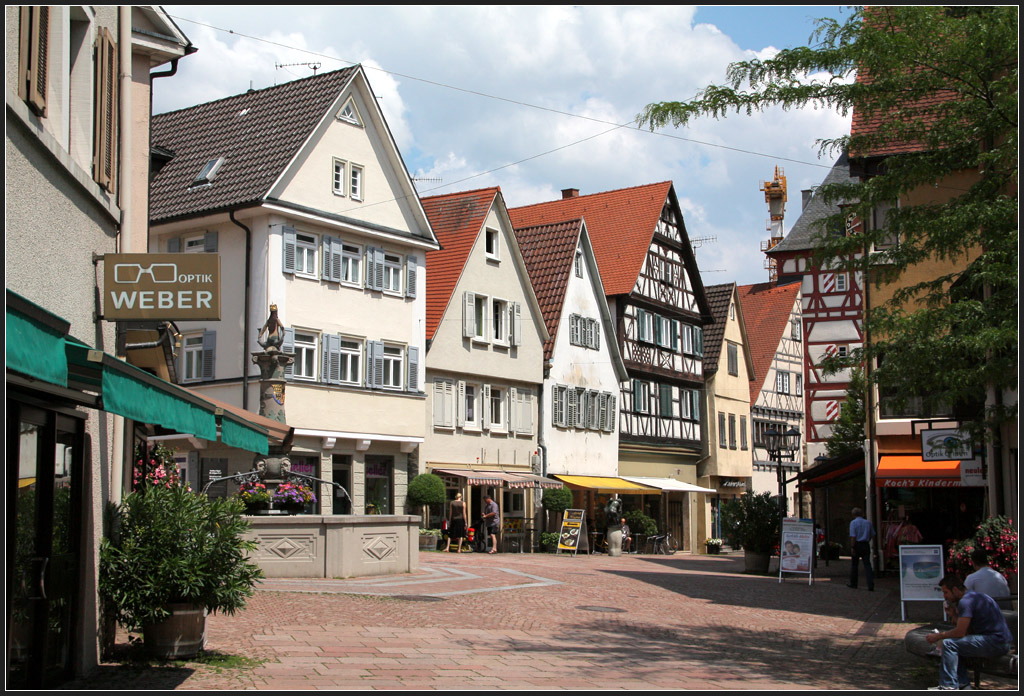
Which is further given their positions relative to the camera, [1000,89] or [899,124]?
[899,124]

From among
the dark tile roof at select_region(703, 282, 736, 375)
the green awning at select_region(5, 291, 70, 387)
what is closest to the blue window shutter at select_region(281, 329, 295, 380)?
the green awning at select_region(5, 291, 70, 387)

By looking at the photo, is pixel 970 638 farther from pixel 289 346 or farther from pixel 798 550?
pixel 289 346

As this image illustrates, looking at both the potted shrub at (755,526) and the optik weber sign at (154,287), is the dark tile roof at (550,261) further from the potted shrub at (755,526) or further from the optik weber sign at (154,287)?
the optik weber sign at (154,287)

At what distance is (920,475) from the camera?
1088 inches

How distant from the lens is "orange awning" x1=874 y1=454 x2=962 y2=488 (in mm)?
27375

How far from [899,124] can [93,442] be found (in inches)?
383

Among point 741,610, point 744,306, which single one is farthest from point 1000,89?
point 744,306

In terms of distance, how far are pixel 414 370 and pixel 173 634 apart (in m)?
22.9

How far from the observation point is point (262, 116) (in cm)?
3306

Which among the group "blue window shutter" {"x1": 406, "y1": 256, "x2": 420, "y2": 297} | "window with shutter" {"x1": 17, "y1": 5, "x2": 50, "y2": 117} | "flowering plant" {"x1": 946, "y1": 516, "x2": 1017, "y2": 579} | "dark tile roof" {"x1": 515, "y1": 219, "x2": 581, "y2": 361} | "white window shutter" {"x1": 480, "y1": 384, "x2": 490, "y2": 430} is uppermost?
"dark tile roof" {"x1": 515, "y1": 219, "x2": 581, "y2": 361}

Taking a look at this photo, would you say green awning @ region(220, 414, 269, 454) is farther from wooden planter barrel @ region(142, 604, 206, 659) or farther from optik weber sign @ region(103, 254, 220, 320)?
wooden planter barrel @ region(142, 604, 206, 659)

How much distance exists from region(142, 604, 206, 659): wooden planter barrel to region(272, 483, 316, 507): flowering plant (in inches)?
364

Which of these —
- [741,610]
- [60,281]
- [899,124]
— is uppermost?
[899,124]

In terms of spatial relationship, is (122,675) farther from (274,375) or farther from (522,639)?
(274,375)
